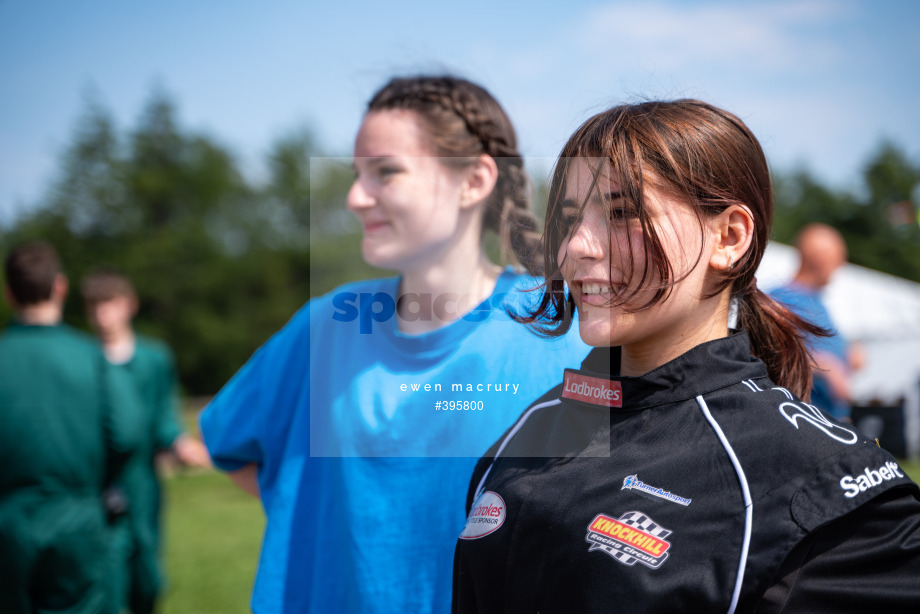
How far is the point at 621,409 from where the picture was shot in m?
1.15

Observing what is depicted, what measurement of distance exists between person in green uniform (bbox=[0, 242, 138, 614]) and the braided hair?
240 centimetres

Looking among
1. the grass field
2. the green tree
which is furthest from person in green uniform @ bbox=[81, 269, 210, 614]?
the green tree

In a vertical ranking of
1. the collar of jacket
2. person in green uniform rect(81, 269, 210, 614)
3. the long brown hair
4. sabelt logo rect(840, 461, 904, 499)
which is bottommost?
person in green uniform rect(81, 269, 210, 614)

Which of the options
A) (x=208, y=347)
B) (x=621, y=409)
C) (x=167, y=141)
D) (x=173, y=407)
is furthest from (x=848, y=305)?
(x=167, y=141)

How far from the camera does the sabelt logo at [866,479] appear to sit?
0.93 metres

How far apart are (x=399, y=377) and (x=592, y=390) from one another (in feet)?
1.84

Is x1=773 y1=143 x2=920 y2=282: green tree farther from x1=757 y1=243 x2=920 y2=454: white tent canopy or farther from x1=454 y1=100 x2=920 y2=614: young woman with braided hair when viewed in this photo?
x1=454 y1=100 x2=920 y2=614: young woman with braided hair

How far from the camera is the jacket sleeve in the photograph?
0.92 meters

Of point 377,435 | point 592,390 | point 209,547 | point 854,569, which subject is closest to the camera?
point 854,569

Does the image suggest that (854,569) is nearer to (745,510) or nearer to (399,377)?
(745,510)

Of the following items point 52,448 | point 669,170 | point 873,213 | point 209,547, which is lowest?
point 209,547

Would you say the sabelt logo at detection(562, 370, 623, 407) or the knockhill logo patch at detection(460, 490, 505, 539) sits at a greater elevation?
the sabelt logo at detection(562, 370, 623, 407)

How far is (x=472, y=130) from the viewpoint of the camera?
5.87 ft

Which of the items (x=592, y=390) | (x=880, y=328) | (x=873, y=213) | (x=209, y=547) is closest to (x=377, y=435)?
(x=592, y=390)
